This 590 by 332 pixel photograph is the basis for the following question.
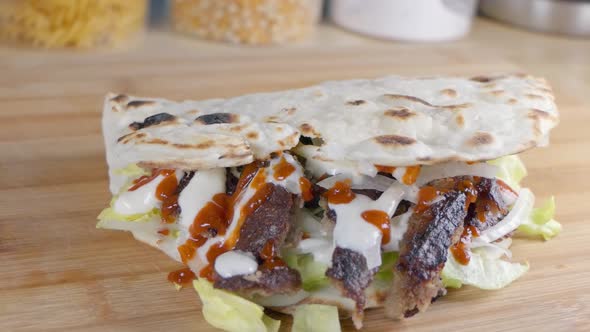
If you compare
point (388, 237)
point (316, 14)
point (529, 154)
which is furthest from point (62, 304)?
point (316, 14)

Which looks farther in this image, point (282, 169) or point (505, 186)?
point (505, 186)

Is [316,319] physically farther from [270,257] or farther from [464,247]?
[464,247]

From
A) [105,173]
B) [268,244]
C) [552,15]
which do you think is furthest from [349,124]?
[552,15]

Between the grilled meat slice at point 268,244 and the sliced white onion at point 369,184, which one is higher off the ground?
the sliced white onion at point 369,184

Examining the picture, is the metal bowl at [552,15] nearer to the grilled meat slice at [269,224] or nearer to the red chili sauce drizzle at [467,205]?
the red chili sauce drizzle at [467,205]

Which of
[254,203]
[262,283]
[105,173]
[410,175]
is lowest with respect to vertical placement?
[105,173]

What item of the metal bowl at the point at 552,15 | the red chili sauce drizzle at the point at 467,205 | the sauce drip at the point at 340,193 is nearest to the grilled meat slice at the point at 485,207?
the red chili sauce drizzle at the point at 467,205

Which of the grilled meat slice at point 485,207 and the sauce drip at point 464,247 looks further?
the grilled meat slice at point 485,207
